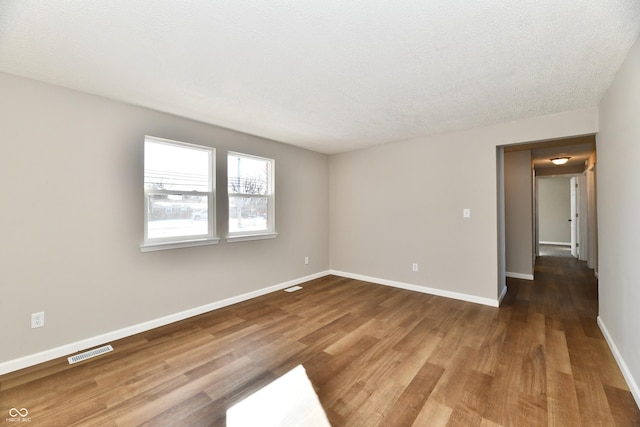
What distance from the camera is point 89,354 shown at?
2338mm

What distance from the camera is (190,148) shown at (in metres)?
3.24

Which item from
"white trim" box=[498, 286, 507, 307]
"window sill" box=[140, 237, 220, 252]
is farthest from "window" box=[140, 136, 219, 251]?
"white trim" box=[498, 286, 507, 307]

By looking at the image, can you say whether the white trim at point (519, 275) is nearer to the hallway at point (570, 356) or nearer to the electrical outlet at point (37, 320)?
the hallway at point (570, 356)

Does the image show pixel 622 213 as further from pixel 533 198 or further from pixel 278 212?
pixel 533 198

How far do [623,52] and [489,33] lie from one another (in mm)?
1050

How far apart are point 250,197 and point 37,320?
242cm

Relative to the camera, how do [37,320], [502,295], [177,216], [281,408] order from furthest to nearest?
1. [502,295]
2. [177,216]
3. [37,320]
4. [281,408]

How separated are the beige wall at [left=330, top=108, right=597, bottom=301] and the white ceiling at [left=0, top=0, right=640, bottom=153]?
697 millimetres

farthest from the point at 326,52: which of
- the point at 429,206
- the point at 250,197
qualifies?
the point at 429,206

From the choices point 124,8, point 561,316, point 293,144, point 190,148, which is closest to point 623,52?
point 561,316

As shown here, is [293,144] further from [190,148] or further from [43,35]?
[43,35]

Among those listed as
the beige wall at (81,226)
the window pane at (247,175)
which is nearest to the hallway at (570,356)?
the beige wall at (81,226)

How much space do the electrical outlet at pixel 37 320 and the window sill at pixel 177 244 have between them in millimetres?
871

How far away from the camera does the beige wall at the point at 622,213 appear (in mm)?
1790
